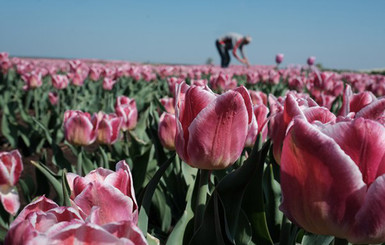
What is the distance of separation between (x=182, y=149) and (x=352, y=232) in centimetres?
46

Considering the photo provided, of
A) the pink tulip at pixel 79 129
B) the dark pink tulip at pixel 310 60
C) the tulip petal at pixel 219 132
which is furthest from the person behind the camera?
the dark pink tulip at pixel 310 60

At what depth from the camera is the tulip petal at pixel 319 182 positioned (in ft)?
1.91

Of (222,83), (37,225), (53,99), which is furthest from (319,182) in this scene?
(53,99)

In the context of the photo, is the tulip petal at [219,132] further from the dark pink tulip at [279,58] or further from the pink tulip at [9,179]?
the dark pink tulip at [279,58]

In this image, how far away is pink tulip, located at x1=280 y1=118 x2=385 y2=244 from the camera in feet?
1.91

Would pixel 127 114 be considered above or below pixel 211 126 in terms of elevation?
below

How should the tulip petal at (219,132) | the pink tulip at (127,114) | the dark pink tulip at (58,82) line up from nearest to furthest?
the tulip petal at (219,132) → the pink tulip at (127,114) → the dark pink tulip at (58,82)

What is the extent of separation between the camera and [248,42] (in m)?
21.1

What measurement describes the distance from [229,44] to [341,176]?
802 inches

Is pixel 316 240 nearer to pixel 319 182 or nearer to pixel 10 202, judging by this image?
pixel 319 182

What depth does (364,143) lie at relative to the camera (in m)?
0.60

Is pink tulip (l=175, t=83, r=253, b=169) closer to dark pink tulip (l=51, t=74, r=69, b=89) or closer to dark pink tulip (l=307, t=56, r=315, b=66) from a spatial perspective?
dark pink tulip (l=51, t=74, r=69, b=89)

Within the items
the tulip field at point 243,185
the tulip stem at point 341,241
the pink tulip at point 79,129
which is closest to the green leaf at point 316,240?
the tulip field at point 243,185

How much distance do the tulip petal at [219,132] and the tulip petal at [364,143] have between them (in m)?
0.31
